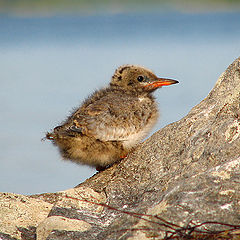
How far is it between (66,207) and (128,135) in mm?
1438

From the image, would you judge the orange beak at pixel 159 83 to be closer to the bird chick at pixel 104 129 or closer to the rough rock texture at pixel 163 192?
the bird chick at pixel 104 129

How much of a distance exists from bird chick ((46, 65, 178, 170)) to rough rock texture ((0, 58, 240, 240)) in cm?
20

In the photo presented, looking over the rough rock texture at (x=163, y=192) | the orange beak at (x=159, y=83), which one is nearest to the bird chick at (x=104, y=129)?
the rough rock texture at (x=163, y=192)

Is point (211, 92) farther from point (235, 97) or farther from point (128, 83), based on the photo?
point (128, 83)

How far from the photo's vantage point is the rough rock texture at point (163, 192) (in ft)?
10.9

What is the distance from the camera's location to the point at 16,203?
16.4 ft

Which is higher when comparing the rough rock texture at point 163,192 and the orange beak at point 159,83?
the orange beak at point 159,83

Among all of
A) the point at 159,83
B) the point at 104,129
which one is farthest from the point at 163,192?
the point at 159,83

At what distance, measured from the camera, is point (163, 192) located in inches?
159

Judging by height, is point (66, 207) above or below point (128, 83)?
below

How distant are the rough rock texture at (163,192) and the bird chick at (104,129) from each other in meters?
0.20

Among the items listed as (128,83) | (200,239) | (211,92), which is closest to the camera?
(200,239)

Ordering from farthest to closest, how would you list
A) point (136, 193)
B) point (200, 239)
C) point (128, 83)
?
point (128, 83) → point (136, 193) → point (200, 239)

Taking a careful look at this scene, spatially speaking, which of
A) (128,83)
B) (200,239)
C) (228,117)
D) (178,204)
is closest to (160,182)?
(228,117)
